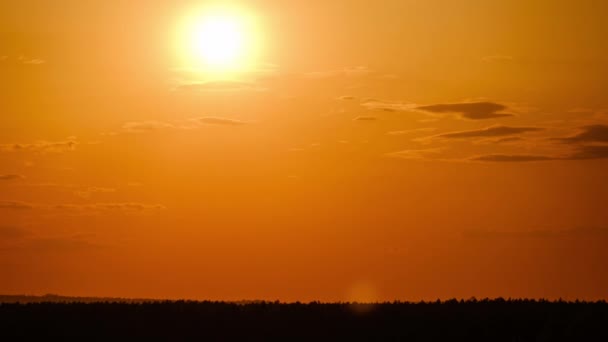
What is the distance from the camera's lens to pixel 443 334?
44.9 meters

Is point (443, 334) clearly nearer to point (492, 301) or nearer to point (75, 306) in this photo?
point (492, 301)

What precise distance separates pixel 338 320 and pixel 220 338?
5.27m

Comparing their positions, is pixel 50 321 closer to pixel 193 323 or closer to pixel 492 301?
pixel 193 323

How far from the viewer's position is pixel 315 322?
159 feet

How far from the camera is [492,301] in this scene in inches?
2031

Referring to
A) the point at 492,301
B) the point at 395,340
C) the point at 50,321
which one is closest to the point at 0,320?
the point at 50,321

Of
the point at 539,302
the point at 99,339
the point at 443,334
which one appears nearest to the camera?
the point at 443,334

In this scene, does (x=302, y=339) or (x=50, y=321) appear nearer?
(x=302, y=339)

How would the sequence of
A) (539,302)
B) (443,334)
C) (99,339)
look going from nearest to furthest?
(443,334), (99,339), (539,302)

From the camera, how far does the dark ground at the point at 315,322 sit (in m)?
44.7

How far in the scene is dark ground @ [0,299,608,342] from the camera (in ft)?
147

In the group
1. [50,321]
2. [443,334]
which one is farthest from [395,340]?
[50,321]

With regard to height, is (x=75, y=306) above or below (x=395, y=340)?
above

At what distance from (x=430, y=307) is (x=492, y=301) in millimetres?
3362
